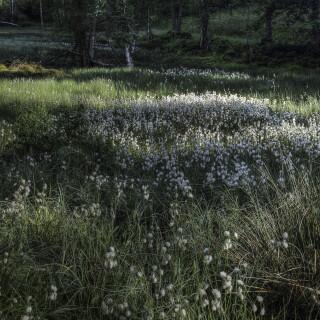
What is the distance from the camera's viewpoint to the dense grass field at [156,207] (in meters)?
2.11

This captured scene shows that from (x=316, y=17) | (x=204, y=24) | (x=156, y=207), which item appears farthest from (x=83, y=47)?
(x=156, y=207)

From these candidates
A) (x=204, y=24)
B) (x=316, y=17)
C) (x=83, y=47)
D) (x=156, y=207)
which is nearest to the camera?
(x=156, y=207)

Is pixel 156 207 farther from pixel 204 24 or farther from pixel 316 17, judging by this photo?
pixel 204 24

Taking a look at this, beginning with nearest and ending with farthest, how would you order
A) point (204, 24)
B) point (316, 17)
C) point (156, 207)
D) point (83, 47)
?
point (156, 207) → point (83, 47) → point (316, 17) → point (204, 24)

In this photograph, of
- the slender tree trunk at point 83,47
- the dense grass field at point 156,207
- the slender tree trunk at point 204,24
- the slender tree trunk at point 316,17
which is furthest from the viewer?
the slender tree trunk at point 204,24

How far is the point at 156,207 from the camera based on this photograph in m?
3.72

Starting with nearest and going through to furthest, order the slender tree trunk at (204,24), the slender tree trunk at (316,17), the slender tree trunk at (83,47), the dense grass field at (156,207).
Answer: the dense grass field at (156,207)
the slender tree trunk at (83,47)
the slender tree trunk at (316,17)
the slender tree trunk at (204,24)

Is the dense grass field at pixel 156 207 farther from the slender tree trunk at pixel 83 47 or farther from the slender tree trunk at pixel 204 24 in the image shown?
the slender tree trunk at pixel 204 24

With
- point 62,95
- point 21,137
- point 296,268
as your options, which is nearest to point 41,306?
point 296,268

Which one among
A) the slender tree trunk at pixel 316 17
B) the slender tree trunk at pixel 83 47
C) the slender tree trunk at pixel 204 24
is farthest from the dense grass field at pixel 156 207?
the slender tree trunk at pixel 204 24

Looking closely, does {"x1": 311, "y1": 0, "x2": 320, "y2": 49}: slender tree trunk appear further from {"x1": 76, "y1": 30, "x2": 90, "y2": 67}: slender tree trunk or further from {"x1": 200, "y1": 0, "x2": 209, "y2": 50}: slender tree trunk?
{"x1": 76, "y1": 30, "x2": 90, "y2": 67}: slender tree trunk

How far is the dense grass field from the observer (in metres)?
2.11

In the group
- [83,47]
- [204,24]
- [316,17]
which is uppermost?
[204,24]

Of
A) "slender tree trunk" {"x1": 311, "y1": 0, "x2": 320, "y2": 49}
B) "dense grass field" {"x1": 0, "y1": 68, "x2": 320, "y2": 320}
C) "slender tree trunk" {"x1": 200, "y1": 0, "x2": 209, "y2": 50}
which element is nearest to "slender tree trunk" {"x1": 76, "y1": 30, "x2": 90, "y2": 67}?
"dense grass field" {"x1": 0, "y1": 68, "x2": 320, "y2": 320}
